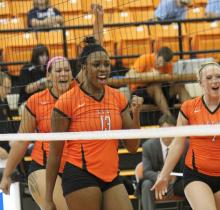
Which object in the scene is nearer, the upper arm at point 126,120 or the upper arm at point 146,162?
the upper arm at point 126,120

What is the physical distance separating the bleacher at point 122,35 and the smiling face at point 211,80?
12.1 feet

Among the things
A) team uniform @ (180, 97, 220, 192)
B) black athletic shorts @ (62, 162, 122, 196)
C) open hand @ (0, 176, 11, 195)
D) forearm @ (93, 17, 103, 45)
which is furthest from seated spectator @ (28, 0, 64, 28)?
black athletic shorts @ (62, 162, 122, 196)

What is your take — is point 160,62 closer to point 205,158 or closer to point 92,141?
point 205,158

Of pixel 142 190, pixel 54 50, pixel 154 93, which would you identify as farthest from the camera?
pixel 54 50

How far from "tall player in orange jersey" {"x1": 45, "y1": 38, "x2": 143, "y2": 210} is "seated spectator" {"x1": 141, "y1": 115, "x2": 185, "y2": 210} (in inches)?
104

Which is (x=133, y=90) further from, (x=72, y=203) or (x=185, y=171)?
(x=72, y=203)

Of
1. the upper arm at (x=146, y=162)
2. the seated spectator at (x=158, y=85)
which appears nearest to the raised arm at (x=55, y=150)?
the upper arm at (x=146, y=162)

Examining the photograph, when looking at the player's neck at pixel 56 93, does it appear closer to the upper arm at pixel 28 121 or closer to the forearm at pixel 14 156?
the upper arm at pixel 28 121

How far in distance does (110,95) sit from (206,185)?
38.1 inches

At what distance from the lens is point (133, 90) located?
9.24 meters

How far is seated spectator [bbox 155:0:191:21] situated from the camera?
35.2 feet

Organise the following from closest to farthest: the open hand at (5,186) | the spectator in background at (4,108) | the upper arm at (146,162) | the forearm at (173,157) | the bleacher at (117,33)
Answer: the forearm at (173,157)
the open hand at (5,186)
the upper arm at (146,162)
the spectator in background at (4,108)
the bleacher at (117,33)

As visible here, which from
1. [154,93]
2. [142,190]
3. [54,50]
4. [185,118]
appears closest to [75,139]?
[185,118]

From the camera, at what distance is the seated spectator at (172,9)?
10.7 meters
